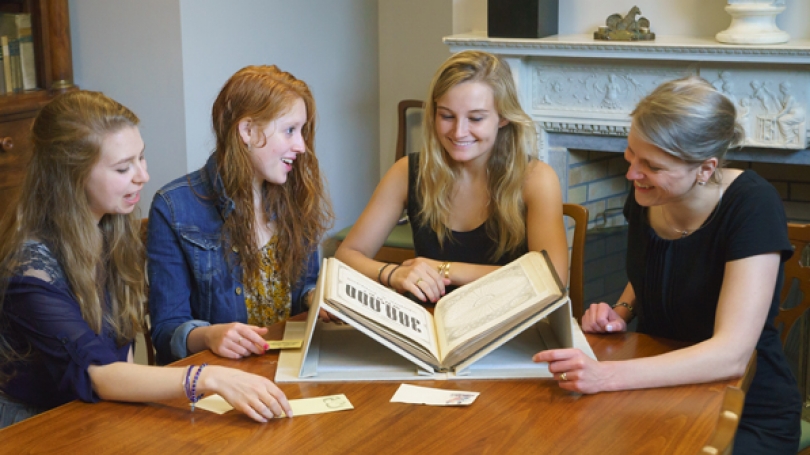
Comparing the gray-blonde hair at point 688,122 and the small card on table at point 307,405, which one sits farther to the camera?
the gray-blonde hair at point 688,122

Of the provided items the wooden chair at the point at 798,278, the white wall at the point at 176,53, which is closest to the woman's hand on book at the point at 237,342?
the wooden chair at the point at 798,278

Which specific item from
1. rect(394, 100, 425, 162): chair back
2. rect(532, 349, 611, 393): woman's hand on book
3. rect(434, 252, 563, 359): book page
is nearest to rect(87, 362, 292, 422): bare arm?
rect(434, 252, 563, 359): book page

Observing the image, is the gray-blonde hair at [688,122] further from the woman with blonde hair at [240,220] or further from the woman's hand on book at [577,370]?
the woman with blonde hair at [240,220]

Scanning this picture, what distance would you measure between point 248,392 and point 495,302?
0.47 m

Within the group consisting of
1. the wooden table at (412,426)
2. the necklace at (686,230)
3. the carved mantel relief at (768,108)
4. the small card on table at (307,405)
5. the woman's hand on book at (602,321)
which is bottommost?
the wooden table at (412,426)

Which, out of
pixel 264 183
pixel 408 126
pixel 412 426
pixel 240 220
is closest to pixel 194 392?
pixel 412 426

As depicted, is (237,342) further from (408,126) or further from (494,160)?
(408,126)

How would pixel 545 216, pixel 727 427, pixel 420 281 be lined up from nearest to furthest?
pixel 727 427 → pixel 420 281 → pixel 545 216

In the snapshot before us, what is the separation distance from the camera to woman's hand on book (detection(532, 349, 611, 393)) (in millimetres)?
1356

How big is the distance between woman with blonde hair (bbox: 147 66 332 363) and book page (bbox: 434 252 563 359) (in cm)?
42

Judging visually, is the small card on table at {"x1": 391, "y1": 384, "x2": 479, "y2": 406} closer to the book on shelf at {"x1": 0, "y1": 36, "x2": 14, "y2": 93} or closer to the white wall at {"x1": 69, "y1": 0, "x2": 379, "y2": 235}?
the white wall at {"x1": 69, "y1": 0, "x2": 379, "y2": 235}

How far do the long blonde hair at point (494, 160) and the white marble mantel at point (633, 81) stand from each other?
1.00m

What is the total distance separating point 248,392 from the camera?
1.29 m

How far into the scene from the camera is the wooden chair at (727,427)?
36.3 inches
